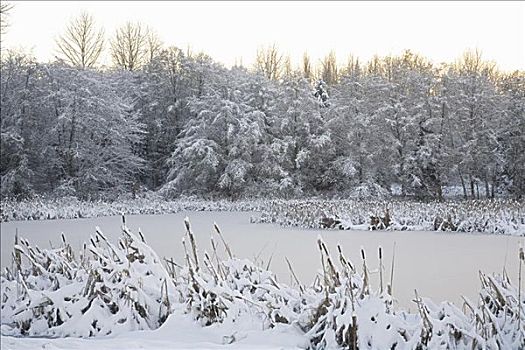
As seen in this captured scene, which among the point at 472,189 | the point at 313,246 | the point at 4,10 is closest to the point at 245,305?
the point at 313,246

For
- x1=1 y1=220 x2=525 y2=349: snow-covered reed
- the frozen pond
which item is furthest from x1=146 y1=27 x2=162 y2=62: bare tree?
x1=1 y1=220 x2=525 y2=349: snow-covered reed

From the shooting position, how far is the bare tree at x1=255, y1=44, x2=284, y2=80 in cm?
591

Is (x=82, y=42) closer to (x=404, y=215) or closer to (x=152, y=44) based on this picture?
(x=152, y=44)

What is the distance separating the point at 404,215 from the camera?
5.02 meters

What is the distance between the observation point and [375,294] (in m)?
1.94

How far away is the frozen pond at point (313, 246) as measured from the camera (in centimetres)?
269

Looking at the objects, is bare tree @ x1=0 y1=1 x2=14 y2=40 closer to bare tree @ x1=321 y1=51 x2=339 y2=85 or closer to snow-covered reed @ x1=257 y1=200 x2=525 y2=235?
snow-covered reed @ x1=257 y1=200 x2=525 y2=235

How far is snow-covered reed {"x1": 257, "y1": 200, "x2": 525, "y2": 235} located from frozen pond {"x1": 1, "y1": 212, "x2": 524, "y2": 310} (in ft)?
0.44

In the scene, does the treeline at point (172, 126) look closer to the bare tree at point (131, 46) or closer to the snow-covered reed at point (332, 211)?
the bare tree at point (131, 46)

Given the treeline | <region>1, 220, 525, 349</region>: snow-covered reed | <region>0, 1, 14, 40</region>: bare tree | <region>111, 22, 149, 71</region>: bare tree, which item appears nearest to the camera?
<region>1, 220, 525, 349</region>: snow-covered reed

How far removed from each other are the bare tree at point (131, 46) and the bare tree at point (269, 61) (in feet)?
5.57

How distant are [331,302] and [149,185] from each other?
2247 millimetres

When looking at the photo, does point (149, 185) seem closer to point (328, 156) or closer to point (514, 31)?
point (514, 31)

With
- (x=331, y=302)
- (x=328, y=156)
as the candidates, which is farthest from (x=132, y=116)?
(x=328, y=156)
